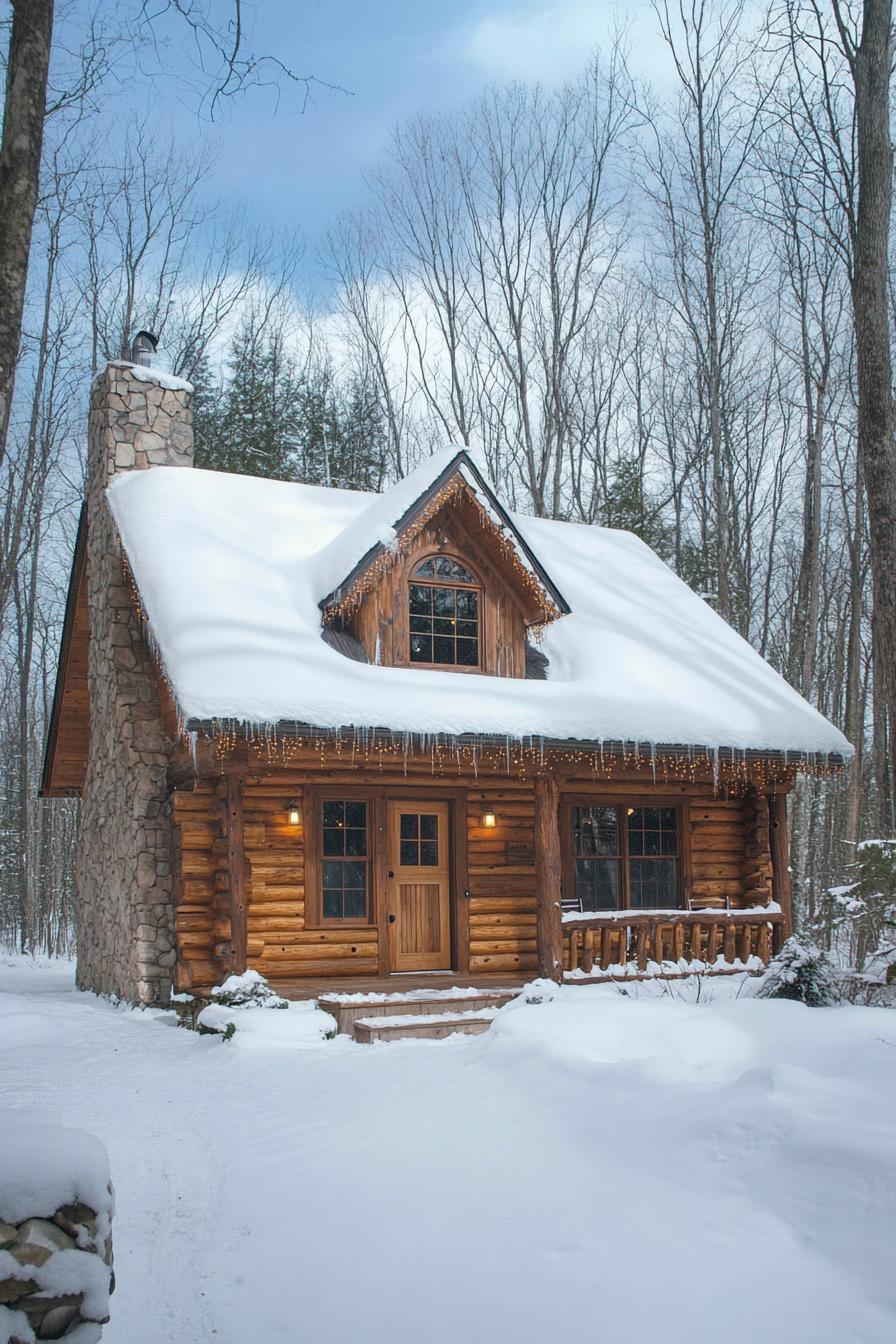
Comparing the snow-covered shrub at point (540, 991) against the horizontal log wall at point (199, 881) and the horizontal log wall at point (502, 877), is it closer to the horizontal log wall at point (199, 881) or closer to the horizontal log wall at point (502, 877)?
the horizontal log wall at point (502, 877)

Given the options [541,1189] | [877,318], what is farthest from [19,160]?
[877,318]

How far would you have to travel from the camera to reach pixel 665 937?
13938 mm

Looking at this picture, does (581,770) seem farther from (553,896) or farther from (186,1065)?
(186,1065)

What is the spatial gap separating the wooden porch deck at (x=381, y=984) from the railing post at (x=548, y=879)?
449 mm

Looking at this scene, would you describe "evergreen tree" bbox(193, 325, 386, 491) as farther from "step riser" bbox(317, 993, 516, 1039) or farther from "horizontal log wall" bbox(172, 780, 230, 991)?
"step riser" bbox(317, 993, 516, 1039)

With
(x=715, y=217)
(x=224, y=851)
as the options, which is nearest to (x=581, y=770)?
(x=224, y=851)

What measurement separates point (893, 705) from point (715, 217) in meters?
14.5

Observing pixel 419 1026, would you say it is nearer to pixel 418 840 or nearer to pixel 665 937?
pixel 418 840

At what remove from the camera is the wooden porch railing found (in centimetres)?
1297

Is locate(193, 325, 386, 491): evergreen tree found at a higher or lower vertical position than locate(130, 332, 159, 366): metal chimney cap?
higher

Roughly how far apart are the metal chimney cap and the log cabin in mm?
702

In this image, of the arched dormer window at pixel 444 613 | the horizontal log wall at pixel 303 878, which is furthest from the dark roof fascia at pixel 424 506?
the horizontal log wall at pixel 303 878

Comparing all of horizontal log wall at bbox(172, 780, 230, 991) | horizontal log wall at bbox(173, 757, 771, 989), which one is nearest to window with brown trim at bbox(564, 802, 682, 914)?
horizontal log wall at bbox(173, 757, 771, 989)

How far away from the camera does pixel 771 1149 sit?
4.98 metres
